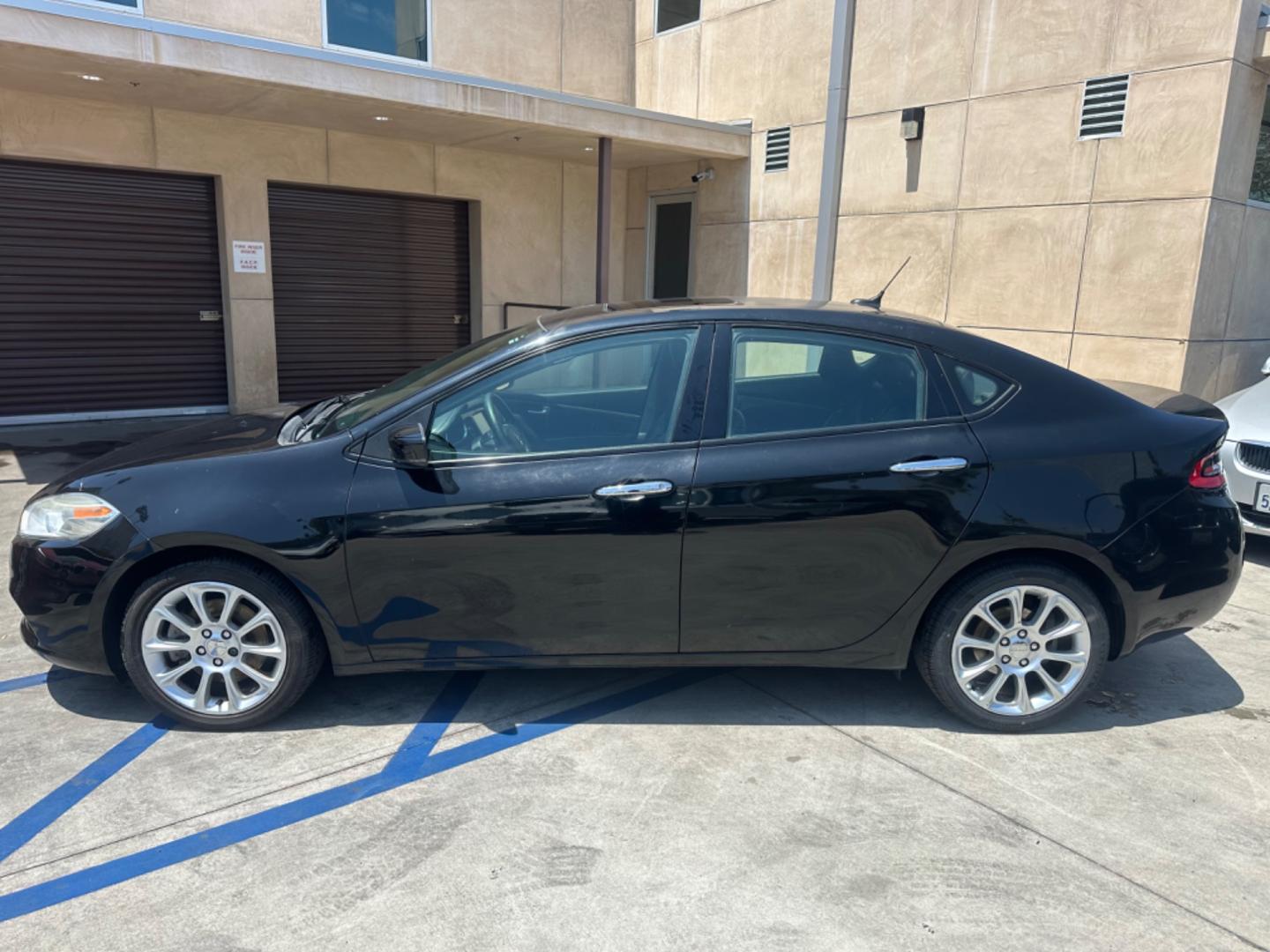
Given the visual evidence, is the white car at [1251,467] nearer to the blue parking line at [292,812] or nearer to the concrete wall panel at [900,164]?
the blue parking line at [292,812]

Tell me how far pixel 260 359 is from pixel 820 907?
30.8 feet

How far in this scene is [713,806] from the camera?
3084 millimetres

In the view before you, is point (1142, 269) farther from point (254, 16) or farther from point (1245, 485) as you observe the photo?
point (254, 16)

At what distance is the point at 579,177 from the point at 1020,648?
10.1 m

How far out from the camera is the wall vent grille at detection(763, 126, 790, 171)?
1073 cm

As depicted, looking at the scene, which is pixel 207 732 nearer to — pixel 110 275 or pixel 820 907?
pixel 820 907

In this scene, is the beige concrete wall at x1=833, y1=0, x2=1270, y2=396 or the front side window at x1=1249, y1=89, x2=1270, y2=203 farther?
the front side window at x1=1249, y1=89, x2=1270, y2=203

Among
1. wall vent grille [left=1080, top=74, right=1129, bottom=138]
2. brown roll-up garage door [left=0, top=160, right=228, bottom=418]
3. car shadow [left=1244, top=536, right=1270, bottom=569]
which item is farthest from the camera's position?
brown roll-up garage door [left=0, top=160, right=228, bottom=418]

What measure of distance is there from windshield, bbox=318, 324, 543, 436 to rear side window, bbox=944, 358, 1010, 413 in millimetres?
1621

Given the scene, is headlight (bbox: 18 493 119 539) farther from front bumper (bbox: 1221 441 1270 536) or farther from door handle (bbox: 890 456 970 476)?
front bumper (bbox: 1221 441 1270 536)

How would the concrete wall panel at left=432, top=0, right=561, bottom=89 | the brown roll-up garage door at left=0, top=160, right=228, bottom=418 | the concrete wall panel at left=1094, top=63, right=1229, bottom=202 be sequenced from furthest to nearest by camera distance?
the concrete wall panel at left=432, top=0, right=561, bottom=89 < the brown roll-up garage door at left=0, top=160, right=228, bottom=418 < the concrete wall panel at left=1094, top=63, right=1229, bottom=202

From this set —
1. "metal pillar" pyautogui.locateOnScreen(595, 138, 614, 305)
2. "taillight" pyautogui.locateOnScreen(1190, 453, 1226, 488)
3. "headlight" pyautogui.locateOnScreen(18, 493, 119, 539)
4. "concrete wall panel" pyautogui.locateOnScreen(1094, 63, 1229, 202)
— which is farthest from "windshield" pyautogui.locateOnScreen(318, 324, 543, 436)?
"concrete wall panel" pyautogui.locateOnScreen(1094, 63, 1229, 202)

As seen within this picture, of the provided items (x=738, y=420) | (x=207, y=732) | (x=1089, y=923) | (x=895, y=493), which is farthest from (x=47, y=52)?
(x=1089, y=923)

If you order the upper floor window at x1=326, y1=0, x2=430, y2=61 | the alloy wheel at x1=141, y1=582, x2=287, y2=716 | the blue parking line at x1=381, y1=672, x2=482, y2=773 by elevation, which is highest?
the upper floor window at x1=326, y1=0, x2=430, y2=61
